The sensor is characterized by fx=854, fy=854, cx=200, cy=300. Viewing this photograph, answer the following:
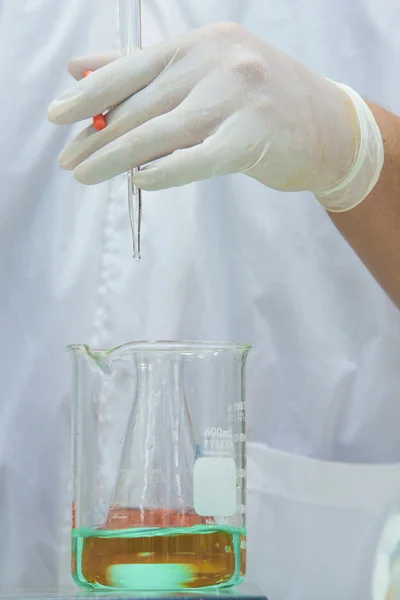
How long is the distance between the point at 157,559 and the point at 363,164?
26.4 inches

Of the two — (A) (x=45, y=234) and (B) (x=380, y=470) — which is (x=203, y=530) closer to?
(B) (x=380, y=470)

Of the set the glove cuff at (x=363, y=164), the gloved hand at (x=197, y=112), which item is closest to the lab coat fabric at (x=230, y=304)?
the glove cuff at (x=363, y=164)

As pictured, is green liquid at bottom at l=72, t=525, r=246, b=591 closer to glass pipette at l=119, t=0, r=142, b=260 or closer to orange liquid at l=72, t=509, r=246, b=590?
orange liquid at l=72, t=509, r=246, b=590

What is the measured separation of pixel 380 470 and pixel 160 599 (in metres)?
0.75

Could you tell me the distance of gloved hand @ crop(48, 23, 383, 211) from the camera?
112 cm

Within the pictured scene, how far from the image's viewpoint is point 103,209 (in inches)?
61.4

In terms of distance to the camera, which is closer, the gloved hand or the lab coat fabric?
the gloved hand

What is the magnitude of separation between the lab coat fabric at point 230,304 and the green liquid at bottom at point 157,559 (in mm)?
418

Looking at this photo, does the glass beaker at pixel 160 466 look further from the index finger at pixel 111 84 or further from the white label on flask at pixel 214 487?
the index finger at pixel 111 84

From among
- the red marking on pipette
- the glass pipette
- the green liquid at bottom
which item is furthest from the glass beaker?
the red marking on pipette

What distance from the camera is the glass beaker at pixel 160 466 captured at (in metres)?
1.03

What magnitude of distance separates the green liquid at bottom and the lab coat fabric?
418mm

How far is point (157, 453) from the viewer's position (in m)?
1.10

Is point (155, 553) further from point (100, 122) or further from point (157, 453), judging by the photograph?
point (100, 122)
